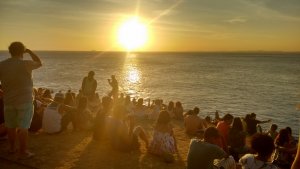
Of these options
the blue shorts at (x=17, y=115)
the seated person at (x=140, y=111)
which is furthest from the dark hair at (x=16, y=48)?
the seated person at (x=140, y=111)

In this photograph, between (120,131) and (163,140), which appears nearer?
(163,140)

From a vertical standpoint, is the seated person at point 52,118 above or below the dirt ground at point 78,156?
above

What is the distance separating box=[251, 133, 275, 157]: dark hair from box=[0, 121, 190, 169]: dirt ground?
14.2 ft

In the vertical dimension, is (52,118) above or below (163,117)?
below

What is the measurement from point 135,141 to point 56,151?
7.43 feet

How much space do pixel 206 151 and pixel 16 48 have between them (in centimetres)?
442

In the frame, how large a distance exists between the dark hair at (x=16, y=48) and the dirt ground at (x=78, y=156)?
2.54m

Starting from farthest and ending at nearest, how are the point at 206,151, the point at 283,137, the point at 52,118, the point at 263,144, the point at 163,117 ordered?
the point at 52,118 < the point at 163,117 < the point at 283,137 < the point at 206,151 < the point at 263,144

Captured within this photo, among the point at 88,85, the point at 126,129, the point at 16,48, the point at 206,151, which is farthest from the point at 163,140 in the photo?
the point at 88,85

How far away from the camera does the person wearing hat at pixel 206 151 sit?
23.0 ft

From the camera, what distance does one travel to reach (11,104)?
7566 millimetres

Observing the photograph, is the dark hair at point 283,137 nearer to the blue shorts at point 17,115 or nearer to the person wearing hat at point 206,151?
the person wearing hat at point 206,151

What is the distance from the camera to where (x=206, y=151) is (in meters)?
7.05

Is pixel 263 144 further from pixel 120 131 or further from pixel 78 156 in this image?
pixel 78 156
